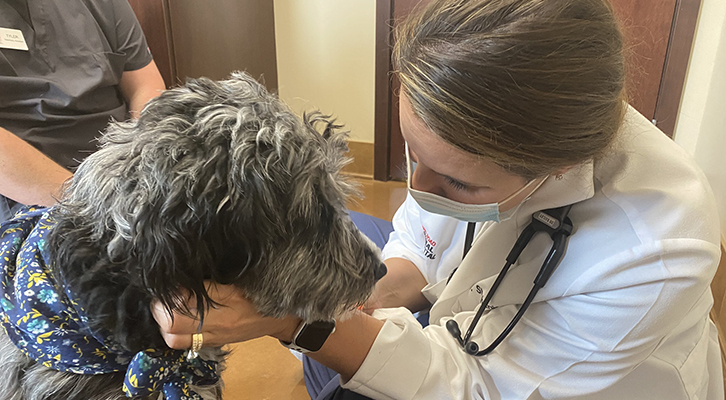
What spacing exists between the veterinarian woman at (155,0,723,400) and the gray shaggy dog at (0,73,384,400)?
0.24 feet

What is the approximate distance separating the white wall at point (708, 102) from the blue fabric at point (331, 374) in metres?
1.42

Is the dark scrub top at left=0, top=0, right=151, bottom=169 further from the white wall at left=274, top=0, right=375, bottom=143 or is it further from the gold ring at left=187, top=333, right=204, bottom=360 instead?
the white wall at left=274, top=0, right=375, bottom=143

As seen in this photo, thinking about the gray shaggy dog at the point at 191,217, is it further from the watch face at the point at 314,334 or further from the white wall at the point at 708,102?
the white wall at the point at 708,102

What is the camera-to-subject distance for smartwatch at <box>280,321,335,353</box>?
0.98 m

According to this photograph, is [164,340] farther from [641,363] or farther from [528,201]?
[641,363]

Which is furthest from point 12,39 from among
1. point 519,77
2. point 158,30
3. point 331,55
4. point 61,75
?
point 331,55

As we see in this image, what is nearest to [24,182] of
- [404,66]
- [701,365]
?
[404,66]

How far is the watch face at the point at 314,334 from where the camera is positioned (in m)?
0.99

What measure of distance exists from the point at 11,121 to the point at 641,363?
1.96 metres

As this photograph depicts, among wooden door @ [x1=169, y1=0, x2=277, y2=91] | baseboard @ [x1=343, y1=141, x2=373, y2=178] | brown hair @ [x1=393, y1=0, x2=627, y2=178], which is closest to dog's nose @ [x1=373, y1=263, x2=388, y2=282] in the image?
brown hair @ [x1=393, y1=0, x2=627, y2=178]

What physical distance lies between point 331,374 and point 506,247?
693mm

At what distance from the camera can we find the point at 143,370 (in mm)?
824

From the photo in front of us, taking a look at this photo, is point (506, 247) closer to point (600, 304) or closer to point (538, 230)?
point (538, 230)

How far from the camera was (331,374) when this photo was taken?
1514 millimetres
